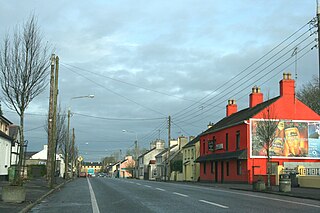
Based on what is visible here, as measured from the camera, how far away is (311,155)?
1698 inches

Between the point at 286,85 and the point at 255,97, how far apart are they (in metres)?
7.29

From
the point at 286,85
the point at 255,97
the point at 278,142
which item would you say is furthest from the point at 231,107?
the point at 278,142

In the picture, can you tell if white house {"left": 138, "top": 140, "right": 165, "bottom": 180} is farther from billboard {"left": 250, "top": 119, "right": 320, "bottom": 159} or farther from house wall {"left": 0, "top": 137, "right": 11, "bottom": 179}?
house wall {"left": 0, "top": 137, "right": 11, "bottom": 179}

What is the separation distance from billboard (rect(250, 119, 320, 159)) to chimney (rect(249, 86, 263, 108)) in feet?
25.1

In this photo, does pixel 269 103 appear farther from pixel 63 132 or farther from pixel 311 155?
pixel 63 132

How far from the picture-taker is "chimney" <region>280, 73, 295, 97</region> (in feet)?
142

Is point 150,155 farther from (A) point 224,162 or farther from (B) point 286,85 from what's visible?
(B) point 286,85

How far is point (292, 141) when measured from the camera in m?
42.9

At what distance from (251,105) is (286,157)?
9603 mm

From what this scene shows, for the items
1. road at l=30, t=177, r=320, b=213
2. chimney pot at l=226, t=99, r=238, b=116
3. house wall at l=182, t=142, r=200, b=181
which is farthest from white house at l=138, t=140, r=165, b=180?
road at l=30, t=177, r=320, b=213

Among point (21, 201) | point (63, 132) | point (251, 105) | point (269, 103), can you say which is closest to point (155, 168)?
point (63, 132)

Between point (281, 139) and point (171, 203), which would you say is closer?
point (171, 203)

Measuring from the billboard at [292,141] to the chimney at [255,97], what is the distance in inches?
302

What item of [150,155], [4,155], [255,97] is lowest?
[4,155]
